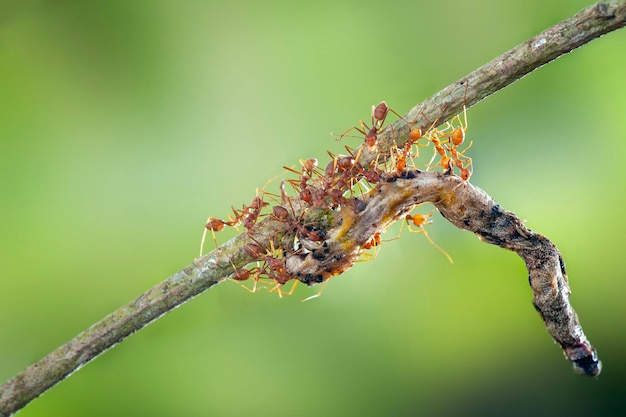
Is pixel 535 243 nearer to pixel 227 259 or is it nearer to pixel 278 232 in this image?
pixel 278 232

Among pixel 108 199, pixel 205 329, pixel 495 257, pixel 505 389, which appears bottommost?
pixel 505 389

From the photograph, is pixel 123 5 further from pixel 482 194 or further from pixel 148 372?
pixel 482 194

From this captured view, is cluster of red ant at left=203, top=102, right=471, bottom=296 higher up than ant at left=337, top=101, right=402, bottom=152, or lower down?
lower down

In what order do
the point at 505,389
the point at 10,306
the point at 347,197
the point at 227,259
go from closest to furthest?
the point at 227,259 → the point at 347,197 → the point at 10,306 → the point at 505,389

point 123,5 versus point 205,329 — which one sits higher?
point 123,5

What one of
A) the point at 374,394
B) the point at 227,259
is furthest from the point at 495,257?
the point at 227,259

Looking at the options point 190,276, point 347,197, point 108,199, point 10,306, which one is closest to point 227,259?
point 190,276

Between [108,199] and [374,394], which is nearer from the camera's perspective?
[108,199]

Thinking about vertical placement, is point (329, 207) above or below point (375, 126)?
below

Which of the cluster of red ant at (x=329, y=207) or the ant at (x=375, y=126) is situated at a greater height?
the ant at (x=375, y=126)

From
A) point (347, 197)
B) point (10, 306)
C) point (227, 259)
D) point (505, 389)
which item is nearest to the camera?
point (227, 259)
